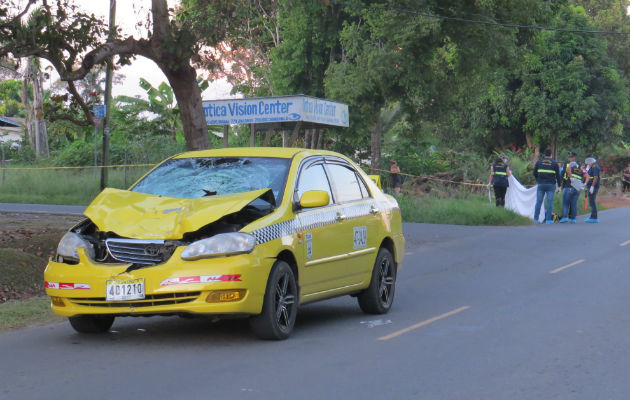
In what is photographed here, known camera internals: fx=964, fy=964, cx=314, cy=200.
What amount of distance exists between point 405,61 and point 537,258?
13160 millimetres

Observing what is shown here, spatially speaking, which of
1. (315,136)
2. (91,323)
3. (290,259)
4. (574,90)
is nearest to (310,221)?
(290,259)

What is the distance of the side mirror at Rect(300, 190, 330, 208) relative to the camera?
8.44 m

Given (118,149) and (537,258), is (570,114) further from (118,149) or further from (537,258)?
(537,258)

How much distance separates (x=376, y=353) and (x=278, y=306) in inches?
36.8

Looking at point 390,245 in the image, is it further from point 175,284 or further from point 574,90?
point 574,90

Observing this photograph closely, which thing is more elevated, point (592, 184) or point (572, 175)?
point (572, 175)

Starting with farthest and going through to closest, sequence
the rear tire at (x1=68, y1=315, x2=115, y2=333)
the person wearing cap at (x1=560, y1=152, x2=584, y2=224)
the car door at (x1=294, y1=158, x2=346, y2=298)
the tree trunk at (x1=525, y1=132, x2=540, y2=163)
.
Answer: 1. the tree trunk at (x1=525, y1=132, x2=540, y2=163)
2. the person wearing cap at (x1=560, y1=152, x2=584, y2=224)
3. the car door at (x1=294, y1=158, x2=346, y2=298)
4. the rear tire at (x1=68, y1=315, x2=115, y2=333)

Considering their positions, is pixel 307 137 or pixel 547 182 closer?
pixel 547 182

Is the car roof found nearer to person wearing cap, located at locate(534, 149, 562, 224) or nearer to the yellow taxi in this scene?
the yellow taxi

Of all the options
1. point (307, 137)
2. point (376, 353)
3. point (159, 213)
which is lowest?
point (376, 353)

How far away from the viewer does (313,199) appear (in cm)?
845

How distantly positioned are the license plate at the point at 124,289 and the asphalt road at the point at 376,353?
0.44 m

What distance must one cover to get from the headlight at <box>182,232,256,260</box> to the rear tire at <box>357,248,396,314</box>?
2535 millimetres

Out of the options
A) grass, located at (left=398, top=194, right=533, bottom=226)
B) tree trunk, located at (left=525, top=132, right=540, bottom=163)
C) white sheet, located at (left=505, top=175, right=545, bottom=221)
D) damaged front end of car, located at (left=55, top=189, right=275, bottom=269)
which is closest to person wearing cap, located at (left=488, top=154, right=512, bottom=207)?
white sheet, located at (left=505, top=175, right=545, bottom=221)
